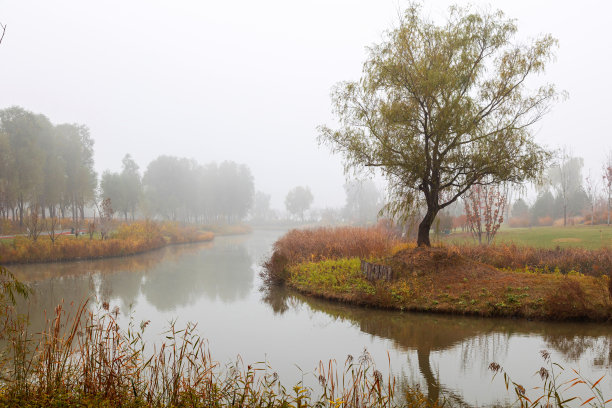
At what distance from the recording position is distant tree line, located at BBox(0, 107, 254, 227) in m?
31.5

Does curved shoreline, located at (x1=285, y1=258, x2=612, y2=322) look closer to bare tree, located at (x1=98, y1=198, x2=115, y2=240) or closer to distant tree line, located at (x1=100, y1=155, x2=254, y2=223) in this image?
bare tree, located at (x1=98, y1=198, x2=115, y2=240)

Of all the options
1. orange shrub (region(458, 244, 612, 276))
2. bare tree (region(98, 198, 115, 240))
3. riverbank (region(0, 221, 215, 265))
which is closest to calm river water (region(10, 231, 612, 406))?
orange shrub (region(458, 244, 612, 276))

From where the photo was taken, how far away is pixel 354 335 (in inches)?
389

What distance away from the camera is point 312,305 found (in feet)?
44.3

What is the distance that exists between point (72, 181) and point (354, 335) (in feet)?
133

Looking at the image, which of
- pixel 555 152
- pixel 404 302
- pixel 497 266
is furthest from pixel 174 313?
pixel 555 152

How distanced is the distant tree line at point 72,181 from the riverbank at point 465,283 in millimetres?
20983

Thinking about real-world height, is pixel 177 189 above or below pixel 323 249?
above

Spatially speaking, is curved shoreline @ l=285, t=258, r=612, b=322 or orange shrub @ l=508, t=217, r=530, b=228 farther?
orange shrub @ l=508, t=217, r=530, b=228

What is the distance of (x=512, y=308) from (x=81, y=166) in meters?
44.3

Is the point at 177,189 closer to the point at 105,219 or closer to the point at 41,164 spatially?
the point at 41,164

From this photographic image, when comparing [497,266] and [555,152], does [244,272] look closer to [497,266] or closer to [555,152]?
[497,266]

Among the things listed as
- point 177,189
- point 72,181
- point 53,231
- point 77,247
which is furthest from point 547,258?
point 177,189

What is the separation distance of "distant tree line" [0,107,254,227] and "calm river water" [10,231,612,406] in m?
16.3
